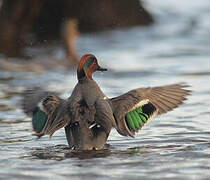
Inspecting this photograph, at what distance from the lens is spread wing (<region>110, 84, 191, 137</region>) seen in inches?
213

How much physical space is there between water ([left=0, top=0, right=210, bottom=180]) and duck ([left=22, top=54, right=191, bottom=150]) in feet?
0.59

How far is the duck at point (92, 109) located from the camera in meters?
5.20

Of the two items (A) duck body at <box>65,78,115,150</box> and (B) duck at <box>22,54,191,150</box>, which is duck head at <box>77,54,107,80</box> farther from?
(A) duck body at <box>65,78,115,150</box>

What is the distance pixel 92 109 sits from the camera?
17.1 ft

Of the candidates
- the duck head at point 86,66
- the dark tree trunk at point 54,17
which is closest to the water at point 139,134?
the dark tree trunk at point 54,17

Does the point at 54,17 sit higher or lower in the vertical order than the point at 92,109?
higher

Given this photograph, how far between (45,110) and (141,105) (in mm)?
964

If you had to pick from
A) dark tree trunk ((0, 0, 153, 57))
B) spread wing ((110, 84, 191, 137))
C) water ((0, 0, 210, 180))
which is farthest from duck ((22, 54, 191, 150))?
dark tree trunk ((0, 0, 153, 57))

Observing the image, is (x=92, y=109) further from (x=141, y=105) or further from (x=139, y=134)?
(x=139, y=134)

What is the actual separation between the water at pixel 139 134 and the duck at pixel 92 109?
179 millimetres

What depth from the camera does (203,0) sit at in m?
18.0

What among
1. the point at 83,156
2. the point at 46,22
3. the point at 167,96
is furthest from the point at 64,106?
the point at 46,22

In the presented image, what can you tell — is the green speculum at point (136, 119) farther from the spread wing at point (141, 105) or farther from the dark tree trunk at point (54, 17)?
the dark tree trunk at point (54, 17)

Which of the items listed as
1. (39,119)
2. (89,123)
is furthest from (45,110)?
(89,123)
